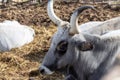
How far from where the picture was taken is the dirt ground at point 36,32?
27.5ft

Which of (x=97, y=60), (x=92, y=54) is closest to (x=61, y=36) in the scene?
(x=92, y=54)

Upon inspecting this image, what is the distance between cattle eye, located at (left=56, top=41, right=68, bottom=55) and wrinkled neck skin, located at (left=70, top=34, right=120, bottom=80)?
0.23m

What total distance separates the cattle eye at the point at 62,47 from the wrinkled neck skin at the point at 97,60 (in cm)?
23

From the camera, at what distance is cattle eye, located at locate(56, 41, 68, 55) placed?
21.9ft

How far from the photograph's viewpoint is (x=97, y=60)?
22.0 ft

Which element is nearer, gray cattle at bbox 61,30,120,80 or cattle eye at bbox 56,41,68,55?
gray cattle at bbox 61,30,120,80

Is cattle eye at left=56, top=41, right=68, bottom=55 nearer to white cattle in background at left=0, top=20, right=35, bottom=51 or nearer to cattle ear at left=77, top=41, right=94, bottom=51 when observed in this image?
cattle ear at left=77, top=41, right=94, bottom=51

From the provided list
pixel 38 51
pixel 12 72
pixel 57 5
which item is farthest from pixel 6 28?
pixel 57 5

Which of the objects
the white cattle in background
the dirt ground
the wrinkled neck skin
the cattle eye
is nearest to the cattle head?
the cattle eye

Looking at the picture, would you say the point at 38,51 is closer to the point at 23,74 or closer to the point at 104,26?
the point at 23,74

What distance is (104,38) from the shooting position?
21.8 feet

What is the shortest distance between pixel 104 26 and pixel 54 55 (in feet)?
3.60

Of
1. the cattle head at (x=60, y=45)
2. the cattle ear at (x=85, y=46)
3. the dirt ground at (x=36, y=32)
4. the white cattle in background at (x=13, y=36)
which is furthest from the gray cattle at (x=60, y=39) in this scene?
the white cattle in background at (x=13, y=36)

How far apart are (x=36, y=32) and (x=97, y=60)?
5171 millimetres
